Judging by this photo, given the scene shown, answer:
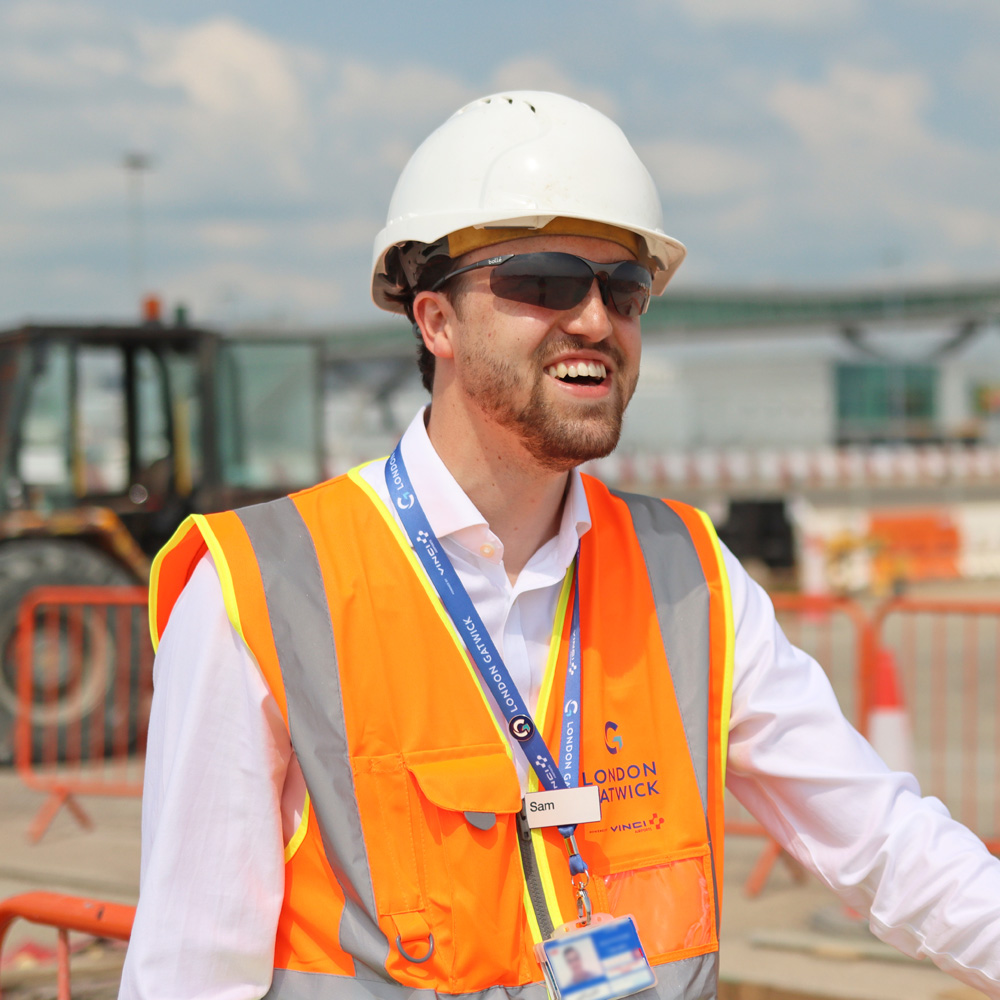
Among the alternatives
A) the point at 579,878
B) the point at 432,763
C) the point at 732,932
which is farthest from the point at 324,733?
the point at 732,932

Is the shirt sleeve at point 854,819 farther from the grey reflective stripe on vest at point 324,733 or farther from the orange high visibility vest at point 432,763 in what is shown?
the grey reflective stripe on vest at point 324,733

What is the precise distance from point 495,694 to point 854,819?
2.00 ft

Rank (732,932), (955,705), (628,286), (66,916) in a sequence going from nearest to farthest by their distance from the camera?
(628,286) < (66,916) < (732,932) < (955,705)

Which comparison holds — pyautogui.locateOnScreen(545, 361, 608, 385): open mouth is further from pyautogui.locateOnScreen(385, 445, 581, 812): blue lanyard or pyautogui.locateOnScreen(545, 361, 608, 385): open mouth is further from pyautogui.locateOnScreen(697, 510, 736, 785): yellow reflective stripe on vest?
pyautogui.locateOnScreen(697, 510, 736, 785): yellow reflective stripe on vest

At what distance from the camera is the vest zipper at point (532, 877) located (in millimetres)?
1675

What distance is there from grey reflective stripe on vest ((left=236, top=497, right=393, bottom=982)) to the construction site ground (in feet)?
4.39

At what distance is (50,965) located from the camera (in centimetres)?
313

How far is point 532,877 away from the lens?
169 cm

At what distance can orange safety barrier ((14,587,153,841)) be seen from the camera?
7.33 meters

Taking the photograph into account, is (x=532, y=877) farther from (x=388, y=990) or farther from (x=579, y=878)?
(x=388, y=990)

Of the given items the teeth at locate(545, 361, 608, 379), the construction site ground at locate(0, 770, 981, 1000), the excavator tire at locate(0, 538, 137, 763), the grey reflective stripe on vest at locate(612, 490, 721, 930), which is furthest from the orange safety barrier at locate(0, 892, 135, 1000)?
the excavator tire at locate(0, 538, 137, 763)

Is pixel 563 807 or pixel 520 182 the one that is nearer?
pixel 563 807

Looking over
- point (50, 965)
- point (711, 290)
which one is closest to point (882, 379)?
point (711, 290)

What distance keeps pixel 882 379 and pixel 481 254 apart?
3862 centimetres
